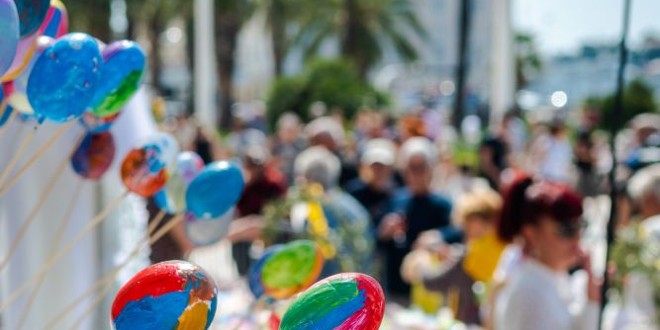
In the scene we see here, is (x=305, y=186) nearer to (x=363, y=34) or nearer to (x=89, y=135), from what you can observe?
(x=89, y=135)

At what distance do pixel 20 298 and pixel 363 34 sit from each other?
63.1 feet

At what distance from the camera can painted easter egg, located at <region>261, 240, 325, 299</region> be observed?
1.66 m

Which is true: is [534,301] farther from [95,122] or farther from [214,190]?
[95,122]

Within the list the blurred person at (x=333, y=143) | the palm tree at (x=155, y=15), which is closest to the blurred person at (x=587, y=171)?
the blurred person at (x=333, y=143)

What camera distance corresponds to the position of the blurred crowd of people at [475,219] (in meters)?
2.38

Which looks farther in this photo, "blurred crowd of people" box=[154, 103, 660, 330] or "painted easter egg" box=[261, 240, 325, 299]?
"blurred crowd of people" box=[154, 103, 660, 330]

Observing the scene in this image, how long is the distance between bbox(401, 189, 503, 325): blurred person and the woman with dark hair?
75cm

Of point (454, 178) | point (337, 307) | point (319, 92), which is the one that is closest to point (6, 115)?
point (337, 307)

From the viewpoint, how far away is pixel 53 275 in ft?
6.76

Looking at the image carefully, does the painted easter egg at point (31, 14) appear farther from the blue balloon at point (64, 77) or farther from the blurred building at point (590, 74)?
the blurred building at point (590, 74)

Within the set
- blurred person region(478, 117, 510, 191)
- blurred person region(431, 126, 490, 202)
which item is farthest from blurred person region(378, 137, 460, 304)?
blurred person region(478, 117, 510, 191)

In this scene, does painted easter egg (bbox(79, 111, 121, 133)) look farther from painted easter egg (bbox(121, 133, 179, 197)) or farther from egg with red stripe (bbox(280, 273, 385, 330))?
egg with red stripe (bbox(280, 273, 385, 330))

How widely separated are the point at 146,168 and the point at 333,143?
366cm

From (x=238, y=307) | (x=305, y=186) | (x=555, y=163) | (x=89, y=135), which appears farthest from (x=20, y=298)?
(x=555, y=163)
